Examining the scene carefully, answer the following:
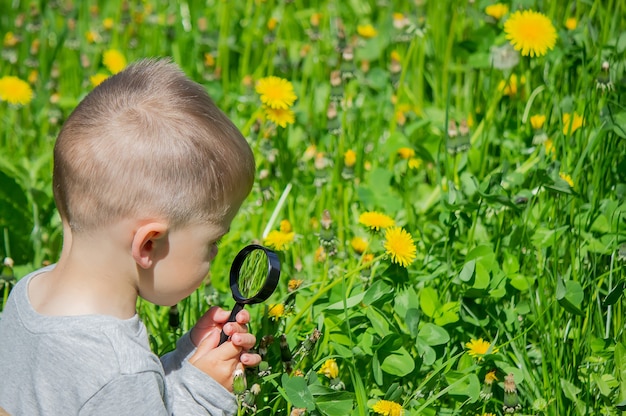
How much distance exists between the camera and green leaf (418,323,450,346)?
1917mm

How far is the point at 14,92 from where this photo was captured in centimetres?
286

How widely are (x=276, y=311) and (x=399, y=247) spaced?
30cm

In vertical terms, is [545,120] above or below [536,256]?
above

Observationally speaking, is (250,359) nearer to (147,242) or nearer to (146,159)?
(147,242)

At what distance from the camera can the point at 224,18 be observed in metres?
3.28

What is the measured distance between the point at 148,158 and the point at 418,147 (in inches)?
46.7

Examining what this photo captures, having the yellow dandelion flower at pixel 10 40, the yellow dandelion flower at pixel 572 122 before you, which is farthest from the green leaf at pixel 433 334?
the yellow dandelion flower at pixel 10 40

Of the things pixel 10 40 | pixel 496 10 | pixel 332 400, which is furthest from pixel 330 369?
pixel 10 40

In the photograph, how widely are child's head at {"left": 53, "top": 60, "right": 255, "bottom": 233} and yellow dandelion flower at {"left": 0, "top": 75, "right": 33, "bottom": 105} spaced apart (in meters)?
1.29

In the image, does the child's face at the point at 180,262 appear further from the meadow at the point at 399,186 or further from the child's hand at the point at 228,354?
the meadow at the point at 399,186

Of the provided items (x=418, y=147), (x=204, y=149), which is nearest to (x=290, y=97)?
(x=418, y=147)

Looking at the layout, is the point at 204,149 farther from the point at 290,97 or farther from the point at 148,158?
the point at 290,97

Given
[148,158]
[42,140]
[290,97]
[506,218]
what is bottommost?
[42,140]

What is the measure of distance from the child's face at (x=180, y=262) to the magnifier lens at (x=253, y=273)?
0.08 meters
